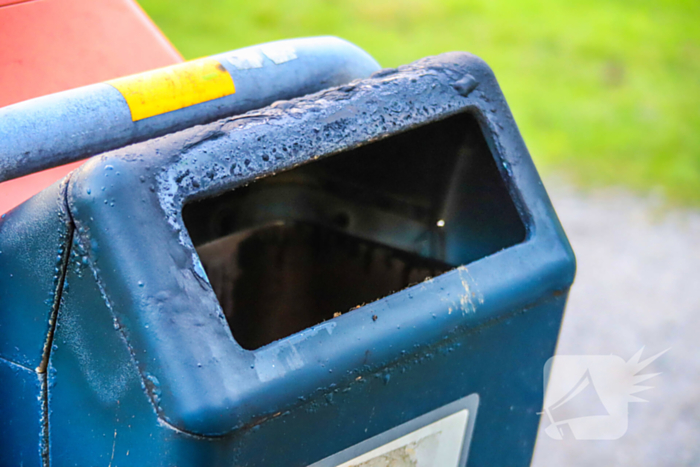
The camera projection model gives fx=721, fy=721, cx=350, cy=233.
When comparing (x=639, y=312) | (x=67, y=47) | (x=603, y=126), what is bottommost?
(x=639, y=312)

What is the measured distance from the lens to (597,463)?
2225mm

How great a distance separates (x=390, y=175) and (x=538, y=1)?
4730mm

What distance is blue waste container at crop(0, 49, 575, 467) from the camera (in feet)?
2.15

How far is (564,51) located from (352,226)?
13.0 feet

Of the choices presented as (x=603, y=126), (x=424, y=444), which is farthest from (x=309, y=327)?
(x=603, y=126)

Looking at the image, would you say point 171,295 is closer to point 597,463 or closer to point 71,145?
point 71,145

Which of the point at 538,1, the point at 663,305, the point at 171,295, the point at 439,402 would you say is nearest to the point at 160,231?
the point at 171,295

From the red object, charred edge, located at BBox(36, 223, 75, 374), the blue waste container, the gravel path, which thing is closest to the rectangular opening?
the blue waste container

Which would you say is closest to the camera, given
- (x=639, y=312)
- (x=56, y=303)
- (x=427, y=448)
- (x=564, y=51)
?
(x=56, y=303)

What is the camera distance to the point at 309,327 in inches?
31.6

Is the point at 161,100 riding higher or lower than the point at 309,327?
higher

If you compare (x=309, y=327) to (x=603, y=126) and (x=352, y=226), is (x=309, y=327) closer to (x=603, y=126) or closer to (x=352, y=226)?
(x=352, y=226)

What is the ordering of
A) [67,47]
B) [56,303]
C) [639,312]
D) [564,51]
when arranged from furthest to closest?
[564,51]
[639,312]
[67,47]
[56,303]

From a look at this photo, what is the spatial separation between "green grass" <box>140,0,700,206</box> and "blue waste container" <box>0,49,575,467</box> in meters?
2.85
